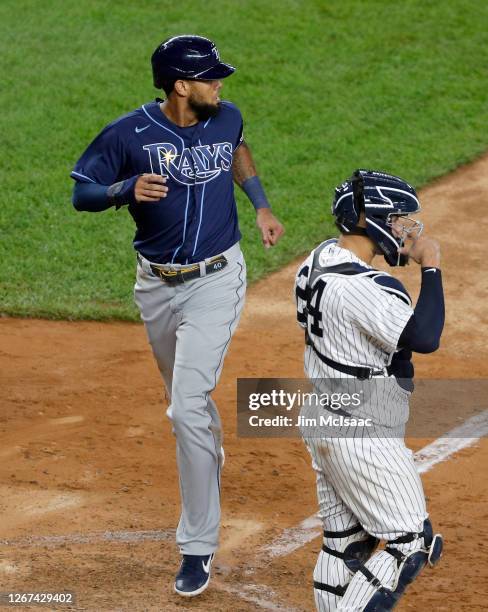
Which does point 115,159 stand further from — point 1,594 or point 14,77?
point 14,77

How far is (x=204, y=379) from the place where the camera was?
17.9 ft

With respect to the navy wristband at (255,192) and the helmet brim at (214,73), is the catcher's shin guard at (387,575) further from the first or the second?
the helmet brim at (214,73)

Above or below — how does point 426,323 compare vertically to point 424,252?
below

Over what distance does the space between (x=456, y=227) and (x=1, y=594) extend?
6.13 metres

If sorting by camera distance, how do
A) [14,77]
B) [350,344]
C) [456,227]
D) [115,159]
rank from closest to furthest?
[350,344]
[115,159]
[456,227]
[14,77]

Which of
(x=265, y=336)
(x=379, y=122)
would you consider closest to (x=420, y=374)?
(x=265, y=336)

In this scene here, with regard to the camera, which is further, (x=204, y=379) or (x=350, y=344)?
(x=204, y=379)

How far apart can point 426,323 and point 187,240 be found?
1563 millimetres

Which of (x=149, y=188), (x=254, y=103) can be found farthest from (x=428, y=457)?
(x=254, y=103)

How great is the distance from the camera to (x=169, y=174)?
5633mm

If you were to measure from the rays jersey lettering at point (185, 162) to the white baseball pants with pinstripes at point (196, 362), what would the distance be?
0.39 meters

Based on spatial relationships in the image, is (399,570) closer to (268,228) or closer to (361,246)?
(361,246)

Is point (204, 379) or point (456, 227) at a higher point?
point (204, 379)

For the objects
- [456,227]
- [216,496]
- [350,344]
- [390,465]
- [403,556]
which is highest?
[350,344]
